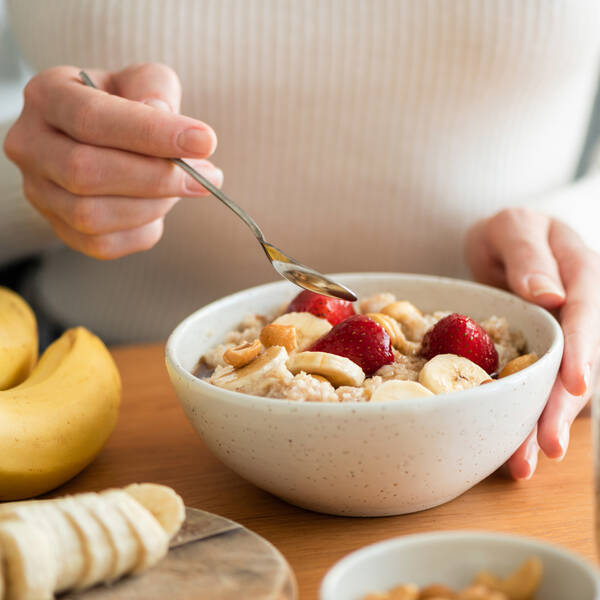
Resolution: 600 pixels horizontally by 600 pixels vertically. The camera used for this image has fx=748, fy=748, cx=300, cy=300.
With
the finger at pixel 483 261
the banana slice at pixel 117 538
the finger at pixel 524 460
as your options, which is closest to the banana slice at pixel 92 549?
the banana slice at pixel 117 538

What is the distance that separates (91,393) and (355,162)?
632 mm

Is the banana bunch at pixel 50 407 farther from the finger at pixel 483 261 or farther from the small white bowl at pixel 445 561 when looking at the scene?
the finger at pixel 483 261

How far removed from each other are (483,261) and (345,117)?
1.13ft

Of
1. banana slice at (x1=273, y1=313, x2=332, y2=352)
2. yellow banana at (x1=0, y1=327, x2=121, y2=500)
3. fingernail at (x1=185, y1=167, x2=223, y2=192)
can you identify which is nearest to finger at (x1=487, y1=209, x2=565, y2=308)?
banana slice at (x1=273, y1=313, x2=332, y2=352)

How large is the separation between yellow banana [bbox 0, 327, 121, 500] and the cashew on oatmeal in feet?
0.35

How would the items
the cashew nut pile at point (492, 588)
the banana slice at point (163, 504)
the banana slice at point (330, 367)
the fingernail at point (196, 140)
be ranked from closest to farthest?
the cashew nut pile at point (492, 588)
the banana slice at point (163, 504)
the banana slice at point (330, 367)
the fingernail at point (196, 140)

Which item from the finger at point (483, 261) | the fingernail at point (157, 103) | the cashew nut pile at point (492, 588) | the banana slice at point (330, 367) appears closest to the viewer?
the cashew nut pile at point (492, 588)

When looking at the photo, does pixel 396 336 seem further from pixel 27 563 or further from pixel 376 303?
pixel 27 563

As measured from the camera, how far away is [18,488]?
2.15ft

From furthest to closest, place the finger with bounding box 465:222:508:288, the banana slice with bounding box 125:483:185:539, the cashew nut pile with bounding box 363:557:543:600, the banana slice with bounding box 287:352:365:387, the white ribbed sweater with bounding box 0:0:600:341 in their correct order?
1. the white ribbed sweater with bounding box 0:0:600:341
2. the finger with bounding box 465:222:508:288
3. the banana slice with bounding box 287:352:365:387
4. the banana slice with bounding box 125:483:185:539
5. the cashew nut pile with bounding box 363:557:543:600

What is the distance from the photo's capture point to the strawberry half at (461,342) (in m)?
0.68

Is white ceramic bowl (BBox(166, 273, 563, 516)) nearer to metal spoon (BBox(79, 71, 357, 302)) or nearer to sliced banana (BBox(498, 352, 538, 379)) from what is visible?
sliced banana (BBox(498, 352, 538, 379))

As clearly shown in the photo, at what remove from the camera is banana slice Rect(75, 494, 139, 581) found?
48 cm

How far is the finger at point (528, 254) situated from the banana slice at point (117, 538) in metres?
0.47
